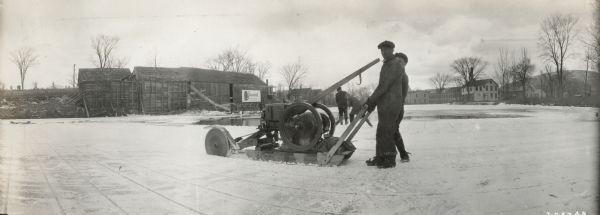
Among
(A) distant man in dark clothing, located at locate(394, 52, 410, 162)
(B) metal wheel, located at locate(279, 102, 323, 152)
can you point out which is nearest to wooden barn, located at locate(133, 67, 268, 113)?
(B) metal wheel, located at locate(279, 102, 323, 152)

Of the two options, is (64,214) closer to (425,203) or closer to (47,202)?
(47,202)

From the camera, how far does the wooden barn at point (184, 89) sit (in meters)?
36.0

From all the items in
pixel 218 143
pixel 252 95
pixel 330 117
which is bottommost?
pixel 218 143

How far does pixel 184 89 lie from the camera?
38.9 m

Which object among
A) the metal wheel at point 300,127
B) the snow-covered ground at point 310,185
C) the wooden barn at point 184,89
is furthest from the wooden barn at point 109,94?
the metal wheel at point 300,127

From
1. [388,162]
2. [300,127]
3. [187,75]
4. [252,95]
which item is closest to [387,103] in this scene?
[388,162]

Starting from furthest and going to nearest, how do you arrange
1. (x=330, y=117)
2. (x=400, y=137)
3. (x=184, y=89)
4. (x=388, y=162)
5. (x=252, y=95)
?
(x=252, y=95) → (x=184, y=89) → (x=330, y=117) → (x=400, y=137) → (x=388, y=162)

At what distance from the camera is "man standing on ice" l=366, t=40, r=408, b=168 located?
14.1 ft

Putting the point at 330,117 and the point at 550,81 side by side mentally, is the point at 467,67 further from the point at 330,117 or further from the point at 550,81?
the point at 330,117

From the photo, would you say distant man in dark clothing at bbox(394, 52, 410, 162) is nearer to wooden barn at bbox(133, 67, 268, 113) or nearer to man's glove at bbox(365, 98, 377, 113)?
man's glove at bbox(365, 98, 377, 113)

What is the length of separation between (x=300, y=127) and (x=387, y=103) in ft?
3.90

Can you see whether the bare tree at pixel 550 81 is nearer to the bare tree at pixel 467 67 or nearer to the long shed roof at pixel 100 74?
the bare tree at pixel 467 67

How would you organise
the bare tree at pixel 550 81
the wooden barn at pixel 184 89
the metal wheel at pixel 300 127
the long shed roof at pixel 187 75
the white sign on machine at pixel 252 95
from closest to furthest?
the metal wheel at pixel 300 127 < the wooden barn at pixel 184 89 < the white sign on machine at pixel 252 95 < the long shed roof at pixel 187 75 < the bare tree at pixel 550 81

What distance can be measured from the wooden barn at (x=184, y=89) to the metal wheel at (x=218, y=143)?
25.4m
